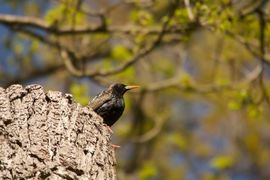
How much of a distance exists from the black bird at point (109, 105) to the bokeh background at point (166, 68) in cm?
147

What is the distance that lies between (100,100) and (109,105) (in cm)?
15

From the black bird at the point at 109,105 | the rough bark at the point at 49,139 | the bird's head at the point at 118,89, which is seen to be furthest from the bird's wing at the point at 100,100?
the rough bark at the point at 49,139

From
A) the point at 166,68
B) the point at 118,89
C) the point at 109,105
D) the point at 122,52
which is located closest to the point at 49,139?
the point at 109,105

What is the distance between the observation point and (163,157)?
2228 cm

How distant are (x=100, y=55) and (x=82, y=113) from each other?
35.8ft

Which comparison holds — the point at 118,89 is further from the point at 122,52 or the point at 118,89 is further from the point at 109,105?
the point at 122,52

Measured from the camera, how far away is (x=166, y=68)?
16.8m

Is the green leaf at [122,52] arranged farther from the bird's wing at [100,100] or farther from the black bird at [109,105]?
the bird's wing at [100,100]

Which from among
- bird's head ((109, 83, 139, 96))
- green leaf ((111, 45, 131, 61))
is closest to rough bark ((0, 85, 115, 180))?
bird's head ((109, 83, 139, 96))

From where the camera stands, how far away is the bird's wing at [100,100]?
8927mm

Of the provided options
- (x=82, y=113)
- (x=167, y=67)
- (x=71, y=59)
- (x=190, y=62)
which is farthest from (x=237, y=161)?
(x=82, y=113)

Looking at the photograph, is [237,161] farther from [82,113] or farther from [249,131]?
[82,113]

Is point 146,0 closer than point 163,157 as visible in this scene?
Yes

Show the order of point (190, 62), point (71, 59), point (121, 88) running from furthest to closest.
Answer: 1. point (190, 62)
2. point (71, 59)
3. point (121, 88)
